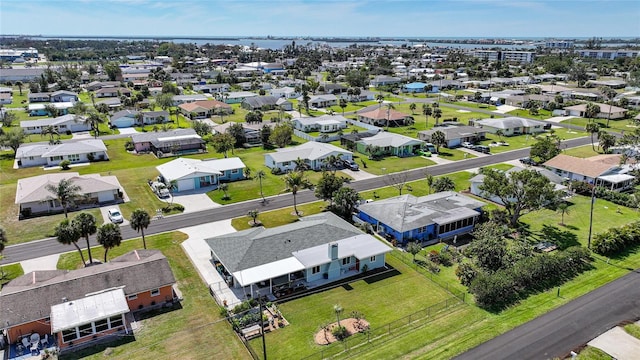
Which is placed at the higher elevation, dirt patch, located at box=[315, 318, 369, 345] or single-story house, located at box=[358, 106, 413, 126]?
Answer: single-story house, located at box=[358, 106, 413, 126]

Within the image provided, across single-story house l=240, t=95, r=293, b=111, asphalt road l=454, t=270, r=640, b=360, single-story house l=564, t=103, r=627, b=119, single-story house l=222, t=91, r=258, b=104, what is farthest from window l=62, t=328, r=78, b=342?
single-story house l=564, t=103, r=627, b=119

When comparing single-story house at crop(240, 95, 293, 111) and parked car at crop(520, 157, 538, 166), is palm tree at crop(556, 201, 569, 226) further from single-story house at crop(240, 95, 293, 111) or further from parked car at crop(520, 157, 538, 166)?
single-story house at crop(240, 95, 293, 111)

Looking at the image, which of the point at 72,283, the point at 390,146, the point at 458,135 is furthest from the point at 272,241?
the point at 458,135

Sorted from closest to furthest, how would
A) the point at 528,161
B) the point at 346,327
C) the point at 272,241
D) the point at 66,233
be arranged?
the point at 346,327
the point at 66,233
the point at 272,241
the point at 528,161

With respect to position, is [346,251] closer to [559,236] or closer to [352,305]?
[352,305]

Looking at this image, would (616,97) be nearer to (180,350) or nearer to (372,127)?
(372,127)

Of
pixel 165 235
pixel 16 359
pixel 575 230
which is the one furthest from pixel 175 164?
pixel 575 230
